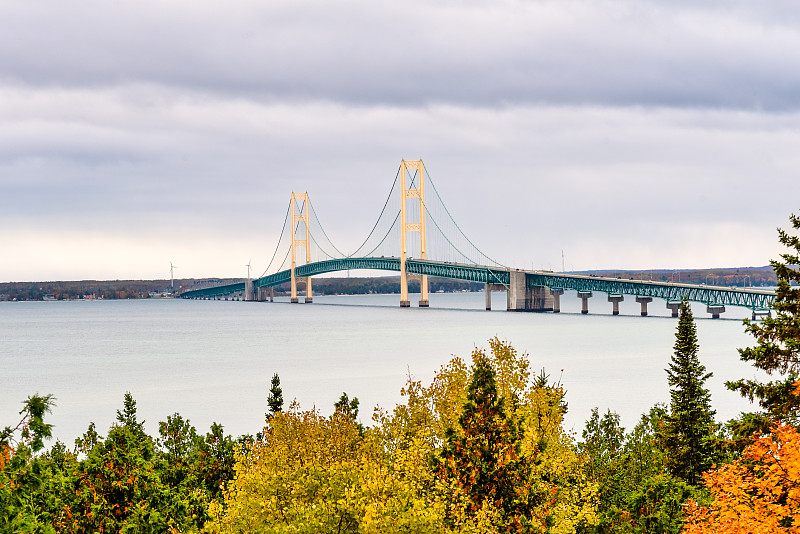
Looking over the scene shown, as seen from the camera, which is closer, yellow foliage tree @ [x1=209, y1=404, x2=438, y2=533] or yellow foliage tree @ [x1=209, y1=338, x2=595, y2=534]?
yellow foliage tree @ [x1=209, y1=404, x2=438, y2=533]

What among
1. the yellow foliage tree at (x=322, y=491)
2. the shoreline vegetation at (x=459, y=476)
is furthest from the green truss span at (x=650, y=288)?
the yellow foliage tree at (x=322, y=491)

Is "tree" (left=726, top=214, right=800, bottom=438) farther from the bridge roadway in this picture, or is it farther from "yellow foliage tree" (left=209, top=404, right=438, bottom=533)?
the bridge roadway

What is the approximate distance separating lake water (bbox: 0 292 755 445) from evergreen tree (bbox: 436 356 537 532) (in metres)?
28.4

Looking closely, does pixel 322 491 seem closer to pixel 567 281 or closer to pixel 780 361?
pixel 780 361

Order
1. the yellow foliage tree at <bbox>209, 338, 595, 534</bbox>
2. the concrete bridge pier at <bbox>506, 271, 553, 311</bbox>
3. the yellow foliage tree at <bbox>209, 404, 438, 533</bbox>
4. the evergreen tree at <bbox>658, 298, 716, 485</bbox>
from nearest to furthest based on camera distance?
the yellow foliage tree at <bbox>209, 404, 438, 533</bbox>
the yellow foliage tree at <bbox>209, 338, 595, 534</bbox>
the evergreen tree at <bbox>658, 298, 716, 485</bbox>
the concrete bridge pier at <bbox>506, 271, 553, 311</bbox>

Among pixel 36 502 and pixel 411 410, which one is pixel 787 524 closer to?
pixel 411 410

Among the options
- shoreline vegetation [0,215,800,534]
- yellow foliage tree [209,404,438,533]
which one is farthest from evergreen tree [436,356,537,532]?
yellow foliage tree [209,404,438,533]

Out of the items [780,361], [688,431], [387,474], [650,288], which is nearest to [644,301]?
[650,288]

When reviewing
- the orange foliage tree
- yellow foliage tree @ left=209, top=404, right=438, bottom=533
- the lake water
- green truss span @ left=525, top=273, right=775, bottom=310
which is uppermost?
green truss span @ left=525, top=273, right=775, bottom=310

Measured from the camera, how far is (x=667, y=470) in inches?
1128

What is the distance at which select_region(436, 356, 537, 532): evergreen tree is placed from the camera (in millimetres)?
19781

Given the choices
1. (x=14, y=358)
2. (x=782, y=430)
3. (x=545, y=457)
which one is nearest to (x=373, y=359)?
(x=14, y=358)

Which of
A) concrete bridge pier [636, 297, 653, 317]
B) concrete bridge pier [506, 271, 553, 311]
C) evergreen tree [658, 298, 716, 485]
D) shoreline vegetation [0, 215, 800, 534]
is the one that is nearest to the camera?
shoreline vegetation [0, 215, 800, 534]

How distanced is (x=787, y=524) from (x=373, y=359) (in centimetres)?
7146
